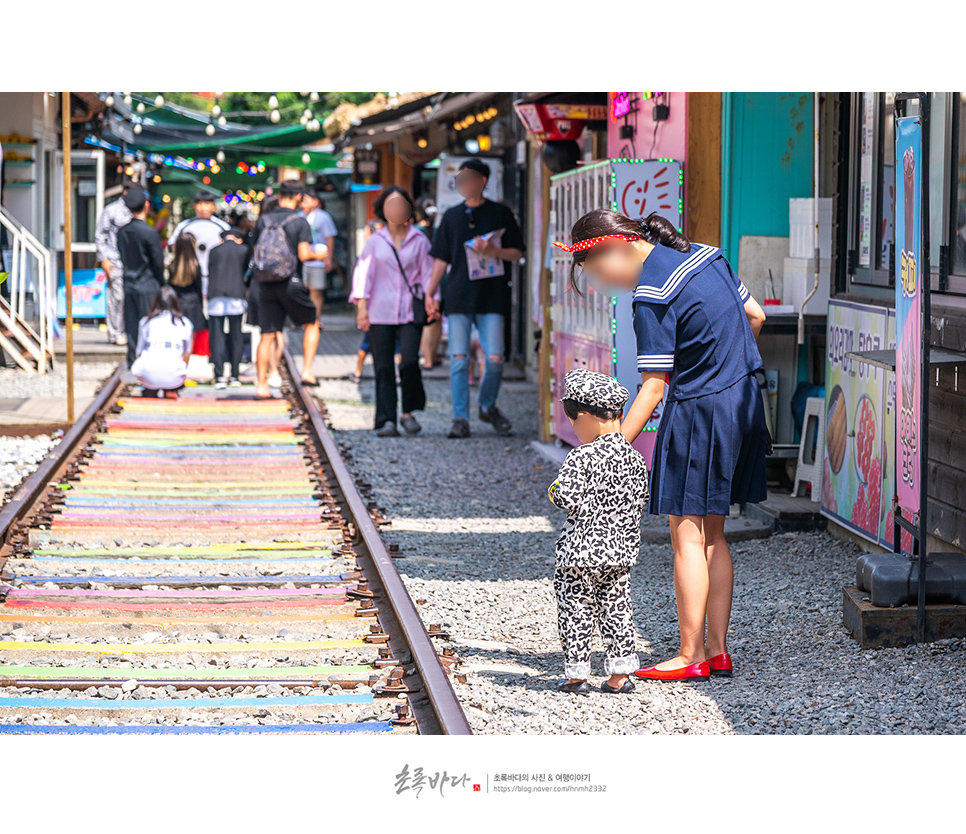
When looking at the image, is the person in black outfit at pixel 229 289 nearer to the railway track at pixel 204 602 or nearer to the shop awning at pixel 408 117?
the railway track at pixel 204 602

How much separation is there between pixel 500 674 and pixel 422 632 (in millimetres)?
342

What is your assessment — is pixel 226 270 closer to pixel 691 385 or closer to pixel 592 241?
pixel 592 241

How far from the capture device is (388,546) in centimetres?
719

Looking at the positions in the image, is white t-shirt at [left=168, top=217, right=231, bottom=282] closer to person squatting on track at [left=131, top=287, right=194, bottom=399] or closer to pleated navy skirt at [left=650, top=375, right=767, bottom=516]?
person squatting on track at [left=131, top=287, right=194, bottom=399]

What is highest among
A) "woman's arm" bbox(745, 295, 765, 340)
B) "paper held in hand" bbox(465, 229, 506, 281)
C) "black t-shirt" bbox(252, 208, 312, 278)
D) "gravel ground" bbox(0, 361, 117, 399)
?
"black t-shirt" bbox(252, 208, 312, 278)

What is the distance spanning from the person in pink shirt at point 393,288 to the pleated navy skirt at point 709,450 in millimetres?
6177

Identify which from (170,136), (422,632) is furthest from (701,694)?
(170,136)

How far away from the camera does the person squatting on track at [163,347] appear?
1167 cm

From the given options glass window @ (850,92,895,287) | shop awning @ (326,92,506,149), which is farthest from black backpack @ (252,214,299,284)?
glass window @ (850,92,895,287)

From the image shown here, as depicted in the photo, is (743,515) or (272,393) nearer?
(743,515)

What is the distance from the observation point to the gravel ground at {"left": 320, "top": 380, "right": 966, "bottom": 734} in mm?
4480

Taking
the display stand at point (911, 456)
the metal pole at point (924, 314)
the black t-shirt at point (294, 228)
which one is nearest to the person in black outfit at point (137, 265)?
the black t-shirt at point (294, 228)

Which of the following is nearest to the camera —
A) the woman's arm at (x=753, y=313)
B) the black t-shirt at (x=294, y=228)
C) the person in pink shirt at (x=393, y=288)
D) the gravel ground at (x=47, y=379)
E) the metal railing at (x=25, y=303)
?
the woman's arm at (x=753, y=313)
